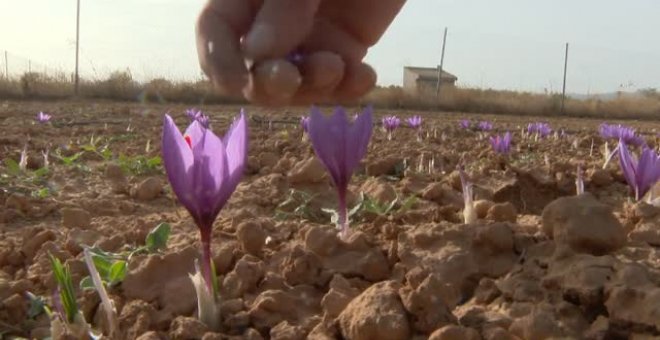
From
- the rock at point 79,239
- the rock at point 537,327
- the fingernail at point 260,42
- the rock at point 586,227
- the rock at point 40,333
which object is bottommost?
the rock at point 40,333

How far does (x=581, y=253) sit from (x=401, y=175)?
2067 mm

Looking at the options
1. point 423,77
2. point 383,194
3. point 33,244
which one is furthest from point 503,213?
point 423,77

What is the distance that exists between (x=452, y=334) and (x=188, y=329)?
363mm

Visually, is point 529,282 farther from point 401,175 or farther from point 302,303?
point 401,175

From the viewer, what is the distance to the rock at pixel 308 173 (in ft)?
8.74

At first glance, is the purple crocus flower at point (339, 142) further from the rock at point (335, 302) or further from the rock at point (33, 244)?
the rock at point (33, 244)

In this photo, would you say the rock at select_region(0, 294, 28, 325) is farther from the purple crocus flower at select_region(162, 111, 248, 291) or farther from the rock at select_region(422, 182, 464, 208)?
the rock at select_region(422, 182, 464, 208)

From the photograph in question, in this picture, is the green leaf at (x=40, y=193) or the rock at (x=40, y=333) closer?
the rock at (x=40, y=333)

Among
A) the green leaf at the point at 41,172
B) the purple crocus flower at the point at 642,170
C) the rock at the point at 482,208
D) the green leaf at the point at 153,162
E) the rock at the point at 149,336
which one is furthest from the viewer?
the green leaf at the point at 153,162

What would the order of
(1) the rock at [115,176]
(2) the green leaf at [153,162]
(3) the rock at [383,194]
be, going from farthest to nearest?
(2) the green leaf at [153,162], (1) the rock at [115,176], (3) the rock at [383,194]

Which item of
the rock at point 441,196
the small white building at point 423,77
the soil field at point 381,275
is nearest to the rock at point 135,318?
the soil field at point 381,275

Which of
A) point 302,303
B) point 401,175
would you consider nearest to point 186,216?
point 302,303

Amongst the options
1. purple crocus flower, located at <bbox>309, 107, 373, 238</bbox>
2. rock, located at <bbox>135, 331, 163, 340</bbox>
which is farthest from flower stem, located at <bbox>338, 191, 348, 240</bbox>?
rock, located at <bbox>135, 331, 163, 340</bbox>

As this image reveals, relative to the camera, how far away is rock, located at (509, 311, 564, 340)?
3.50 ft
